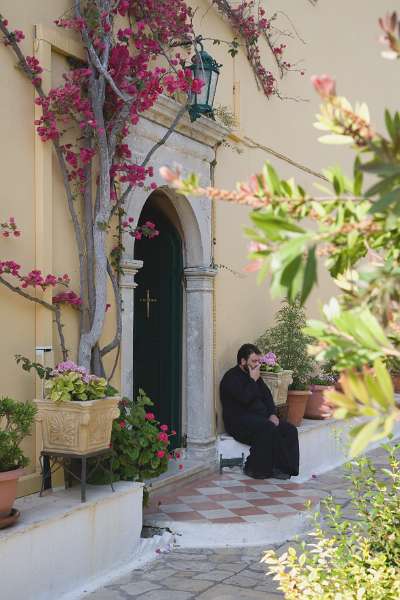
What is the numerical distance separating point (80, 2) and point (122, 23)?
617 mm

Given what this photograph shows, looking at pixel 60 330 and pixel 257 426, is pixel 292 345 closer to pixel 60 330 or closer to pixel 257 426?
pixel 257 426

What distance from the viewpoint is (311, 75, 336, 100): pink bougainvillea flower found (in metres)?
1.27

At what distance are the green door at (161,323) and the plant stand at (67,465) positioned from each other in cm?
221

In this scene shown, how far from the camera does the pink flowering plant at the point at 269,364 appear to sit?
24.0 feet

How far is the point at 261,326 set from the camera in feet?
26.8

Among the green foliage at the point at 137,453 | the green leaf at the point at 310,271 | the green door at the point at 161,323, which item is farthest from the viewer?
the green door at the point at 161,323

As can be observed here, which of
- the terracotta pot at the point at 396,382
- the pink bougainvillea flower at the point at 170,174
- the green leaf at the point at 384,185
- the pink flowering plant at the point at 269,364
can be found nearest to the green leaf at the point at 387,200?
the green leaf at the point at 384,185

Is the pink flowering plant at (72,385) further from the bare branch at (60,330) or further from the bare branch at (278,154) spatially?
the bare branch at (278,154)

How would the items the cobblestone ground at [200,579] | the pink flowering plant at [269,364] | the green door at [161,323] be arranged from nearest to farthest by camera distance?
the cobblestone ground at [200,579], the green door at [161,323], the pink flowering plant at [269,364]

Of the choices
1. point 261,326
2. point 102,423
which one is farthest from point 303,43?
point 102,423

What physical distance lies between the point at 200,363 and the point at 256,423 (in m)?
0.75

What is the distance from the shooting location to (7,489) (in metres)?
3.75

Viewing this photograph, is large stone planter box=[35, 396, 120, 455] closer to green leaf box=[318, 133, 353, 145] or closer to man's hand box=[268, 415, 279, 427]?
man's hand box=[268, 415, 279, 427]

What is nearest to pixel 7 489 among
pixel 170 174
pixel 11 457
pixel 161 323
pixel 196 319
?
pixel 11 457
